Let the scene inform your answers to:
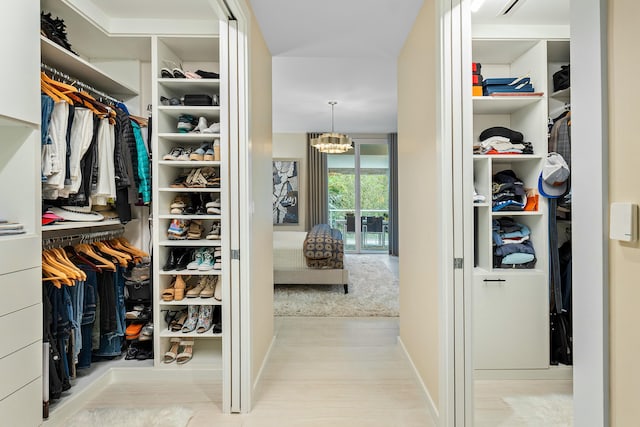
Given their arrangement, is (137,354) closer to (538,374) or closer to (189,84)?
(189,84)

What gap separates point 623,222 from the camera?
0.72m

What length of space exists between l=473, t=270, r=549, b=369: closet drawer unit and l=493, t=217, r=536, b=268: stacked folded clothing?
3.8 inches

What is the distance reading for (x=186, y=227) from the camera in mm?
2576

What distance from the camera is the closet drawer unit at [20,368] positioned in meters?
1.38

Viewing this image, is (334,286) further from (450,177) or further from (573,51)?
(573,51)

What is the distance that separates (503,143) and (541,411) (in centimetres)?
176

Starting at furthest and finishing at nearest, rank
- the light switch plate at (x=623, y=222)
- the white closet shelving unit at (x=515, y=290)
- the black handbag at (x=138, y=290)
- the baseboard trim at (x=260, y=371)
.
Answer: the black handbag at (x=138, y=290)
the white closet shelving unit at (x=515, y=290)
the baseboard trim at (x=260, y=371)
the light switch plate at (x=623, y=222)

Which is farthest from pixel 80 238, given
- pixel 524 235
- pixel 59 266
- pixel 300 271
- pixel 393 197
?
pixel 393 197

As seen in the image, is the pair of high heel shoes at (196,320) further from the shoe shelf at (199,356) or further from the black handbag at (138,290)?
the black handbag at (138,290)

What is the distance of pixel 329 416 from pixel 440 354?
2.50ft

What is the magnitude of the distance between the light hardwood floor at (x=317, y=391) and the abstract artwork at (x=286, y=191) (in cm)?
430

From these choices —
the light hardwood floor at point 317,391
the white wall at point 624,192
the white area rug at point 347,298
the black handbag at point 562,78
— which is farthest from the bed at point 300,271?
the white wall at point 624,192

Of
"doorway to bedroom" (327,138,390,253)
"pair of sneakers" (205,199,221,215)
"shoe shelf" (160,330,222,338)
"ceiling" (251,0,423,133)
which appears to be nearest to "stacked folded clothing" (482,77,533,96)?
"ceiling" (251,0,423,133)

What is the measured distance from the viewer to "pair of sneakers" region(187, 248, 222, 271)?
2.48 metres
